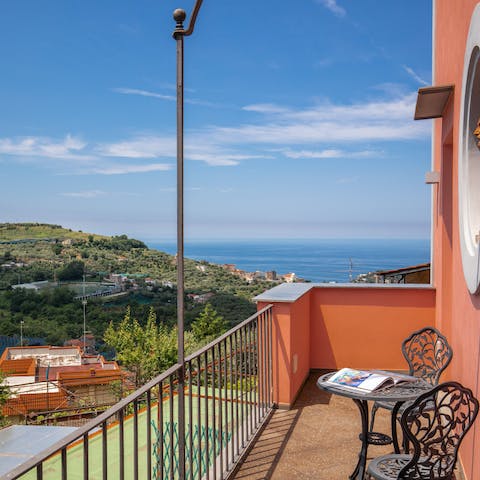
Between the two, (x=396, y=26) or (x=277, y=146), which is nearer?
(x=396, y=26)

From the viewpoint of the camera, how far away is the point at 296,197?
73438 millimetres

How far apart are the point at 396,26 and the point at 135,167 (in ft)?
121

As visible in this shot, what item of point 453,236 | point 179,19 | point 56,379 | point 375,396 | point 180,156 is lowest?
point 56,379

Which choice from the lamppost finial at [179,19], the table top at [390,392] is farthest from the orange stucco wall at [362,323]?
the lamppost finial at [179,19]

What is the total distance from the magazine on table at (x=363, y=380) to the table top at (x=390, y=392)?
20 millimetres

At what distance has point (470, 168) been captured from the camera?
2.76 m

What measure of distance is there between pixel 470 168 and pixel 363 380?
126cm

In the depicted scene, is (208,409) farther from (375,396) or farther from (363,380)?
(375,396)

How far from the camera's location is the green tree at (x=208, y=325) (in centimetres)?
3469

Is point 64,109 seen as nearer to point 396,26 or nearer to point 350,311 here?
point 396,26

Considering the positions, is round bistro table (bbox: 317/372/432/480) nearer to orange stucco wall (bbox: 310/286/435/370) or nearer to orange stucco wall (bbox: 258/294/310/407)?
orange stucco wall (bbox: 258/294/310/407)

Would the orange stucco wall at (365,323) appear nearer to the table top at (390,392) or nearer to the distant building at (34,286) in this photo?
the table top at (390,392)

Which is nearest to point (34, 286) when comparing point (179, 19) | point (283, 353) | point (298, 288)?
point (298, 288)

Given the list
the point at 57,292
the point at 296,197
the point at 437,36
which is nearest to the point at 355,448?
the point at 437,36
